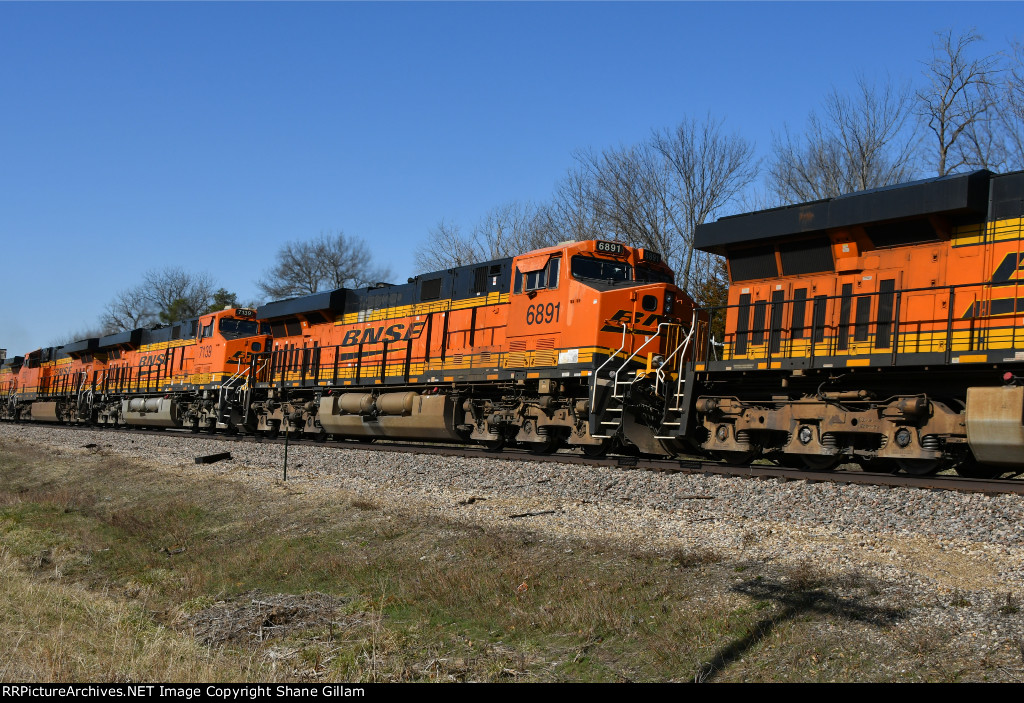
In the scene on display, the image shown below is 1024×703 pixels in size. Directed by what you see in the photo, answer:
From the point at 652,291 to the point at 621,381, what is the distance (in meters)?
2.15

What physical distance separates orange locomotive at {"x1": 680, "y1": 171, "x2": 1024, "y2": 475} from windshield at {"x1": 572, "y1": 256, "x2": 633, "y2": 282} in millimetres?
2469

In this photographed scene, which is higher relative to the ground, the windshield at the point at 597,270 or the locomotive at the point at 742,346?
the windshield at the point at 597,270

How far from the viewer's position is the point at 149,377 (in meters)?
32.7

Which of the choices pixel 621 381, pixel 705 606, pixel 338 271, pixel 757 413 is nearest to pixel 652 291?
pixel 621 381

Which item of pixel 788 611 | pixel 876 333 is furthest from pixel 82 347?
pixel 788 611

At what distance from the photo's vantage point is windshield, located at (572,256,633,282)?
1537 cm

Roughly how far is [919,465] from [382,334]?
1352 centimetres

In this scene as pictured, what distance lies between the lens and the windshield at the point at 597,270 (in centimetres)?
1537

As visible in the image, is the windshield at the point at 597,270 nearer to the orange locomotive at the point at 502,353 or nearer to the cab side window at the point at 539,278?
the orange locomotive at the point at 502,353

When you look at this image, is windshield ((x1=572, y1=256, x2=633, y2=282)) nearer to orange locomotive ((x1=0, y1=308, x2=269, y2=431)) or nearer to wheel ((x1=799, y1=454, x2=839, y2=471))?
wheel ((x1=799, y1=454, x2=839, y2=471))

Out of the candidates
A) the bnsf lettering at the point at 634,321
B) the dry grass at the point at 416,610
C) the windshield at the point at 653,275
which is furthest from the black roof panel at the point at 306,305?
the dry grass at the point at 416,610

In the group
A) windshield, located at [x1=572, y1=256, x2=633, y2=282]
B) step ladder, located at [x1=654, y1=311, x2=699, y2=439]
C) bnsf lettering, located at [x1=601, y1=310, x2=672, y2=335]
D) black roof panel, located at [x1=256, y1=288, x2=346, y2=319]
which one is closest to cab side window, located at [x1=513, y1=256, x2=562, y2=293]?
windshield, located at [x1=572, y1=256, x2=633, y2=282]

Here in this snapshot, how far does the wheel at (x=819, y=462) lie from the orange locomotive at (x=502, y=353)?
263 cm
